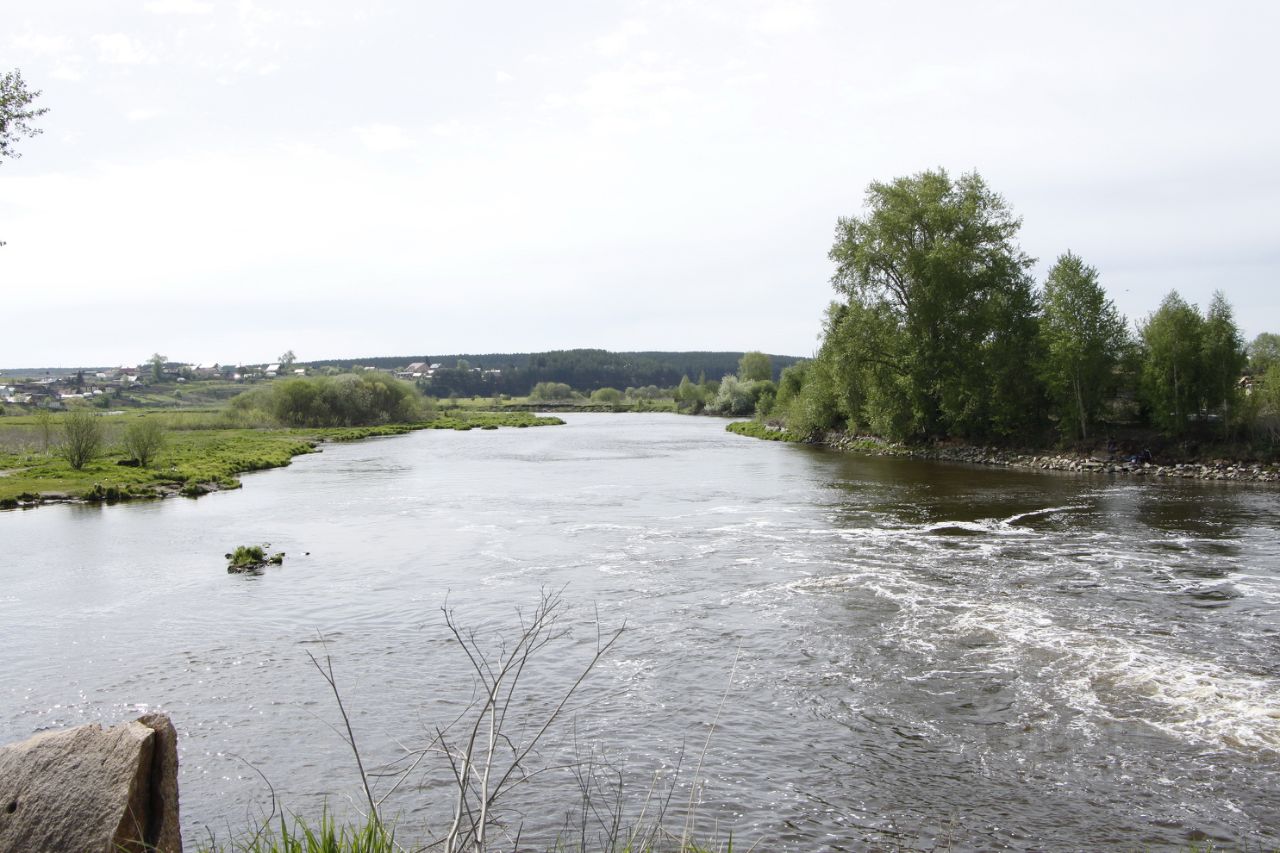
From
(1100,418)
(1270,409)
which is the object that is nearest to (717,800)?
(1270,409)

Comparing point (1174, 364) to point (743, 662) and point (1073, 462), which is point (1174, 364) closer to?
point (1073, 462)

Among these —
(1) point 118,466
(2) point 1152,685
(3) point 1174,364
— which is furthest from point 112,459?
(3) point 1174,364

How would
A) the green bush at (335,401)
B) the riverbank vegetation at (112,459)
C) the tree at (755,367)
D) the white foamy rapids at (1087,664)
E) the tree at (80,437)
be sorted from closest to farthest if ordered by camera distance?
the white foamy rapids at (1087,664)
the riverbank vegetation at (112,459)
the tree at (80,437)
the green bush at (335,401)
the tree at (755,367)

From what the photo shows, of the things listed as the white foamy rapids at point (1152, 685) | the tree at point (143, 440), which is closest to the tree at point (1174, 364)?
the white foamy rapids at point (1152, 685)

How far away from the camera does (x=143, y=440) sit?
4212 cm

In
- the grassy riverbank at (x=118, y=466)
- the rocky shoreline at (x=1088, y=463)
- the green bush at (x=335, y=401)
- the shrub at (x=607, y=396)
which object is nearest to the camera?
the rocky shoreline at (x=1088, y=463)

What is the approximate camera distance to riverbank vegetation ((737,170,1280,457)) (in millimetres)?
34000

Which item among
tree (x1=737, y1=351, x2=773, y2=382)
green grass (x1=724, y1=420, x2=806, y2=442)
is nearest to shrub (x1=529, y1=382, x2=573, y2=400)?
tree (x1=737, y1=351, x2=773, y2=382)

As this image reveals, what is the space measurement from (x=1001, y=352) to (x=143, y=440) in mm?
41157

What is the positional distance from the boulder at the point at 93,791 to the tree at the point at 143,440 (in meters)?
42.6

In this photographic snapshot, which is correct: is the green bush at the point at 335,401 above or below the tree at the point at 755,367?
below

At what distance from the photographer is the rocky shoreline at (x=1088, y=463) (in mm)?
31891

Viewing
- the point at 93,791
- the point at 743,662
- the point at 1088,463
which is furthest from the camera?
the point at 1088,463

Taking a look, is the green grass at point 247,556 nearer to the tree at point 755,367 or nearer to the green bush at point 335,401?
the green bush at point 335,401
